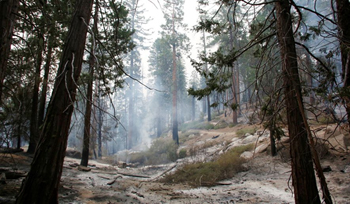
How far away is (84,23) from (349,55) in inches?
167

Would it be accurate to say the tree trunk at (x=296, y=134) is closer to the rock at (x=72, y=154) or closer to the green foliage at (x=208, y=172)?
the green foliage at (x=208, y=172)

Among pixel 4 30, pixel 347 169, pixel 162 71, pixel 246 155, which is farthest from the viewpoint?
pixel 162 71

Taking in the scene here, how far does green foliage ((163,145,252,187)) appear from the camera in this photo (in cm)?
718

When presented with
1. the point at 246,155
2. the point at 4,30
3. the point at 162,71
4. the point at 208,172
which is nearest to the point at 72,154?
the point at 208,172

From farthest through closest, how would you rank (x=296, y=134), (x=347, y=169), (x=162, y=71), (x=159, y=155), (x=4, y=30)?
(x=162, y=71) < (x=159, y=155) < (x=347, y=169) < (x=4, y=30) < (x=296, y=134)

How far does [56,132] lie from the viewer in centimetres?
252

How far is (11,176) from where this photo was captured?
4.81 meters

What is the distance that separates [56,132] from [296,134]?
3.47 metres

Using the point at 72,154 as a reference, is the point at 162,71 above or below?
above

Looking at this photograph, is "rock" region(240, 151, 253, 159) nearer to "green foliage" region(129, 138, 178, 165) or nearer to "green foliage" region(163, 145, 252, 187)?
"green foliage" region(163, 145, 252, 187)

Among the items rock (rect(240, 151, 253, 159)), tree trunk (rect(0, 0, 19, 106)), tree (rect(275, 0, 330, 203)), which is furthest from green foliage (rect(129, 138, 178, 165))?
tree trunk (rect(0, 0, 19, 106))

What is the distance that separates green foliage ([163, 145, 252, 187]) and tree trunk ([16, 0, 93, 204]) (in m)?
5.28

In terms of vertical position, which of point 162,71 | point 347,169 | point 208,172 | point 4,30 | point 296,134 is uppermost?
point 162,71

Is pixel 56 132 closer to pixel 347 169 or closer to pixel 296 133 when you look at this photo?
pixel 296 133
